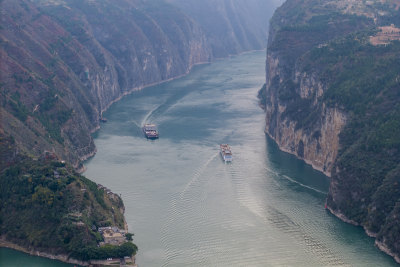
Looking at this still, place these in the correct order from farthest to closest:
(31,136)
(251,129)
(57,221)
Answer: (251,129) < (31,136) < (57,221)

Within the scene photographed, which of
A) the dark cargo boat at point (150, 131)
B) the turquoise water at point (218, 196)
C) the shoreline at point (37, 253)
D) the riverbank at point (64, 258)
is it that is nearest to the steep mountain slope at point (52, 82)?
the turquoise water at point (218, 196)

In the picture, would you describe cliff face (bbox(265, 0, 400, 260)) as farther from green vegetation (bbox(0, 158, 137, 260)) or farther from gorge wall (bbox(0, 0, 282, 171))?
gorge wall (bbox(0, 0, 282, 171))

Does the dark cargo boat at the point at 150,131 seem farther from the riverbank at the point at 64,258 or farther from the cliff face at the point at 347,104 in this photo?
the riverbank at the point at 64,258

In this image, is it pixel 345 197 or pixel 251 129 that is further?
pixel 251 129

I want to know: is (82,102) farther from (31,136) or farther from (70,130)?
(31,136)

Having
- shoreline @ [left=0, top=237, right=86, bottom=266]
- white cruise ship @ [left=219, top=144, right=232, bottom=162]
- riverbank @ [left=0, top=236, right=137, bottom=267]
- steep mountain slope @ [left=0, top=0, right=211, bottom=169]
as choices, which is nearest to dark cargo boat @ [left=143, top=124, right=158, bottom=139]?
steep mountain slope @ [left=0, top=0, right=211, bottom=169]

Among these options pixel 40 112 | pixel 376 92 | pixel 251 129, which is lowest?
pixel 251 129

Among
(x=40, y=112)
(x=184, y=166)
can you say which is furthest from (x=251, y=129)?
(x=40, y=112)
